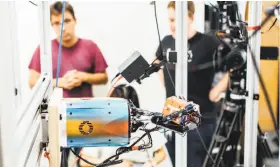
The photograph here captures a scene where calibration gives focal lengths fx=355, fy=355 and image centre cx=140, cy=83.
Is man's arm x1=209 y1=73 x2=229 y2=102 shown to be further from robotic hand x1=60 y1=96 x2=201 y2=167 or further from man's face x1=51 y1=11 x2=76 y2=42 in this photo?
robotic hand x1=60 y1=96 x2=201 y2=167

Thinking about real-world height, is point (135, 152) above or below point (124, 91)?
below

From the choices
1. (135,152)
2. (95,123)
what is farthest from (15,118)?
(135,152)

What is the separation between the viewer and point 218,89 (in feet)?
9.36

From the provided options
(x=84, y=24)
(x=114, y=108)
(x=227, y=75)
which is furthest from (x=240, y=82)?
(x=114, y=108)

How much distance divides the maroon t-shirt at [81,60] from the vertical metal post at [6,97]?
164 centimetres

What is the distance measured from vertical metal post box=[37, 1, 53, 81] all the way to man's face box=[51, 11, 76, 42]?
0.11 meters

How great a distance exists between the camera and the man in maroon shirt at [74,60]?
2543 mm

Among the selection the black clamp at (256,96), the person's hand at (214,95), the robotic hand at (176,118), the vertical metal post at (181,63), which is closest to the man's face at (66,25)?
the vertical metal post at (181,63)

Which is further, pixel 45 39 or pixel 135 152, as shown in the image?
pixel 135 152

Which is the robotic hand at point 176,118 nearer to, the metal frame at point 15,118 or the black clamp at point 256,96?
the metal frame at point 15,118

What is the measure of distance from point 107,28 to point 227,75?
1020 millimetres

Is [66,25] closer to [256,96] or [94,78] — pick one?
[94,78]

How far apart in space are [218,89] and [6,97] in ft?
7.10

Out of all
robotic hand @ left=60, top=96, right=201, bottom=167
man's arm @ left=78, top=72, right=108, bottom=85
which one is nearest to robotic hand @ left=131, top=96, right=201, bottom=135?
robotic hand @ left=60, top=96, right=201, bottom=167
